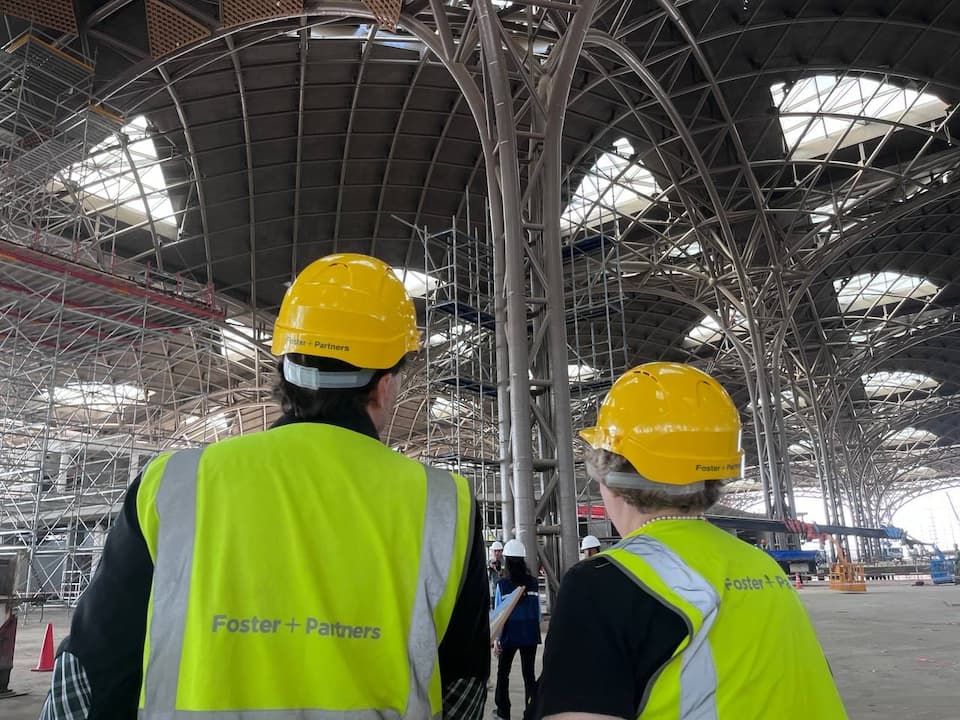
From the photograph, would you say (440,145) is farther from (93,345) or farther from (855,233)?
(855,233)

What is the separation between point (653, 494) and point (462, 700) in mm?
749

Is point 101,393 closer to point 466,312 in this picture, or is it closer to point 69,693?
point 466,312

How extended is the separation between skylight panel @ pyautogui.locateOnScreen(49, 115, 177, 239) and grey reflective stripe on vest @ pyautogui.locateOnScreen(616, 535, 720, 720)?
1986cm

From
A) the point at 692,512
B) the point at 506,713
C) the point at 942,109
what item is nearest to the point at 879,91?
the point at 942,109

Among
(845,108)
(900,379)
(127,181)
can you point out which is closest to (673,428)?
(127,181)

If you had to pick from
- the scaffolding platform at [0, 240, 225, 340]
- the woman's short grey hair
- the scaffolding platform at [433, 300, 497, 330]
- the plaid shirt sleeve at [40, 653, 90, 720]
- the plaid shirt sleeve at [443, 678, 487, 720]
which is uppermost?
the scaffolding platform at [0, 240, 225, 340]

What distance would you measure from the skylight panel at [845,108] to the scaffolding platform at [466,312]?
13.1 metres

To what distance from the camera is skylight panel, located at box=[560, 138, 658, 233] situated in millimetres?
24344

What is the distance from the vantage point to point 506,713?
696cm

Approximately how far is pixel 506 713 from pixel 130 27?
17.1m

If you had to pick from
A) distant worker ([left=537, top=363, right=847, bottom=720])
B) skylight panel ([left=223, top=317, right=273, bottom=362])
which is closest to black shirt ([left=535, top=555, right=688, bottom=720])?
distant worker ([left=537, top=363, right=847, bottom=720])

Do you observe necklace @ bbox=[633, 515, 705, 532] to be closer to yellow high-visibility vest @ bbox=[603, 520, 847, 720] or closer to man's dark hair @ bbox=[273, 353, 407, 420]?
yellow high-visibility vest @ bbox=[603, 520, 847, 720]

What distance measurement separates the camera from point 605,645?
155 centimetres

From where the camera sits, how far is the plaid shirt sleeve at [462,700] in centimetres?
167
